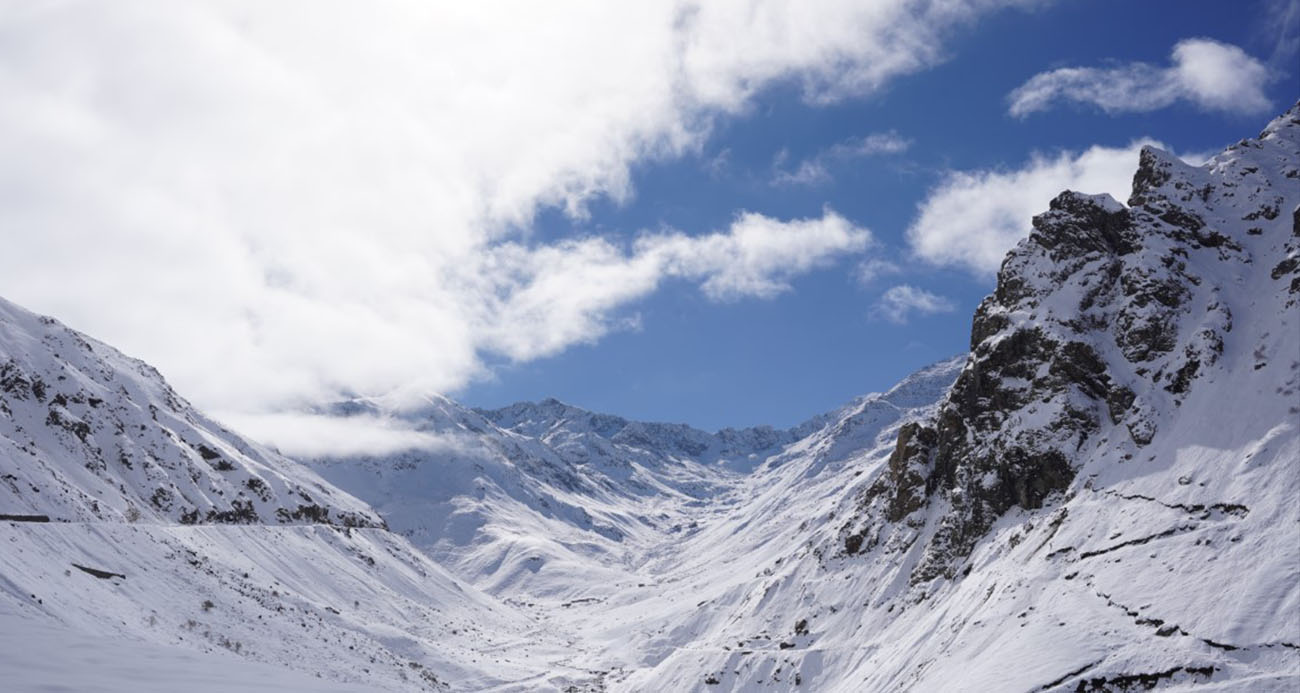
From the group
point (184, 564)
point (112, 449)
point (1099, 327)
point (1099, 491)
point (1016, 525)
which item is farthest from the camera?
point (112, 449)

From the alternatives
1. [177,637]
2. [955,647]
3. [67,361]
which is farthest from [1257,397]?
[67,361]

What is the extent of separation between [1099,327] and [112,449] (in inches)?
5084

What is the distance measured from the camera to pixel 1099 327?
70.1m

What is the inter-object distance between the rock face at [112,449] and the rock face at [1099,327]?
290 ft

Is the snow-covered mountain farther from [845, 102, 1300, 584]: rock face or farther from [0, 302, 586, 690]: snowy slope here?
[0, 302, 586, 690]: snowy slope

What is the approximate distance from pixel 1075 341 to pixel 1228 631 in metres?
35.3

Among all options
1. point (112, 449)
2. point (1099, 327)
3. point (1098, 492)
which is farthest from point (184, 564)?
point (1099, 327)

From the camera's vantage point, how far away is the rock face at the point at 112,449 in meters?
86.1

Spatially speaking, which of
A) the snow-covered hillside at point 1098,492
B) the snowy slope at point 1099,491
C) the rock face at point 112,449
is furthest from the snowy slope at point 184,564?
the snowy slope at point 1099,491

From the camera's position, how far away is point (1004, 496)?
225ft

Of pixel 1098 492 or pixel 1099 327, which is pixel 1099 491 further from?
pixel 1099 327

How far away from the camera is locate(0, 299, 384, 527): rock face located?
86062mm

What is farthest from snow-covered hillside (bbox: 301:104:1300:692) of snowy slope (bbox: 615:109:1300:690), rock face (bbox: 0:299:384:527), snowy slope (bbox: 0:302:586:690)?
rock face (bbox: 0:299:384:527)

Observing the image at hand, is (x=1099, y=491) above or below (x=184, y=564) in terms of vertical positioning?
above
